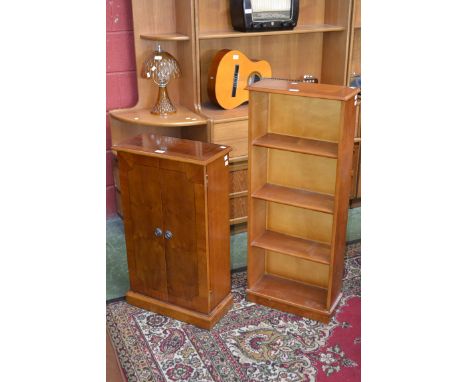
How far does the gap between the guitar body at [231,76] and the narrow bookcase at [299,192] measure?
83 cm

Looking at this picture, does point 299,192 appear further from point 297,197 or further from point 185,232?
point 185,232

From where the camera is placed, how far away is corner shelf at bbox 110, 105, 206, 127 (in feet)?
10.9

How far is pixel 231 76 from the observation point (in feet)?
11.6

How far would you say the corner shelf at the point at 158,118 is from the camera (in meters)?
3.31

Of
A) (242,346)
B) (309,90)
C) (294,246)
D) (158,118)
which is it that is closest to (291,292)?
(294,246)

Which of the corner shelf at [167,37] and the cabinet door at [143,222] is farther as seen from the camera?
the corner shelf at [167,37]

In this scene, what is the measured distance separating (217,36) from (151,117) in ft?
2.22

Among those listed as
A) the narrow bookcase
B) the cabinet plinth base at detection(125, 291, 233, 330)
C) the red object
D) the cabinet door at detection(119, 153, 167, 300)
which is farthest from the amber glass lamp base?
the red object

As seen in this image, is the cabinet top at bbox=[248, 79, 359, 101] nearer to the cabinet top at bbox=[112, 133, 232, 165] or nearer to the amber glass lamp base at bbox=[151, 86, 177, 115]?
the cabinet top at bbox=[112, 133, 232, 165]

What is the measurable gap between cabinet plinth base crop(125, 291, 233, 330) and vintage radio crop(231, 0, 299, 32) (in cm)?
174

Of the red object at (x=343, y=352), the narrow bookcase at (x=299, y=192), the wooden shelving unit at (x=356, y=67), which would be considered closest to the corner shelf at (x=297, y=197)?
the narrow bookcase at (x=299, y=192)

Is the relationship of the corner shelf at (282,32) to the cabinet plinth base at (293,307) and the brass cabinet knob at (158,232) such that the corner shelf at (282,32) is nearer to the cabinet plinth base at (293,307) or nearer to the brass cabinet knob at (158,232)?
the brass cabinet knob at (158,232)
